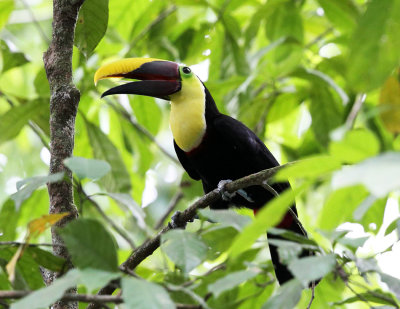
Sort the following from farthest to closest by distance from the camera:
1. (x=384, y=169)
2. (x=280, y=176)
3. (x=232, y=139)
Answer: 1. (x=232, y=139)
2. (x=280, y=176)
3. (x=384, y=169)

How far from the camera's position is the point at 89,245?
1.39 metres

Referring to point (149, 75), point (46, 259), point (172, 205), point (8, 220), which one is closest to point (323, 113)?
point (149, 75)

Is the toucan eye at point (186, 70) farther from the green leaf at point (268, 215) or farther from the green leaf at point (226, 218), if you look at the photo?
the green leaf at point (268, 215)

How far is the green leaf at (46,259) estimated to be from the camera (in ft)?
5.60

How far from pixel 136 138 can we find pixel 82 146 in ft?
1.33

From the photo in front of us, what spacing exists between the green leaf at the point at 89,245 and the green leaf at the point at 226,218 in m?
0.26

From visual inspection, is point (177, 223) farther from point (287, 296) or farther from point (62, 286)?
point (62, 286)

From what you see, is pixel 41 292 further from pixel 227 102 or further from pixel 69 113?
pixel 227 102

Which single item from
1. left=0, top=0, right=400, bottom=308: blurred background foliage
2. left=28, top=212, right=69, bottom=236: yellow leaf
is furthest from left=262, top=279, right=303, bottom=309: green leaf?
left=28, top=212, right=69, bottom=236: yellow leaf

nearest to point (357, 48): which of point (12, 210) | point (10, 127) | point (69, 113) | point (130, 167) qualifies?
A: point (69, 113)

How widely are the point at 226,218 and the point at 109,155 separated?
1.74m

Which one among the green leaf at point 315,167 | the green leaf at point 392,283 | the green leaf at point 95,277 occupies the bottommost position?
the green leaf at point 392,283

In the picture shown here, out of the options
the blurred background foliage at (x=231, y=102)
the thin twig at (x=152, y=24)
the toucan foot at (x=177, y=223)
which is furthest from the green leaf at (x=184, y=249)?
the thin twig at (x=152, y=24)

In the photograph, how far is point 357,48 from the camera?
5.59 ft
